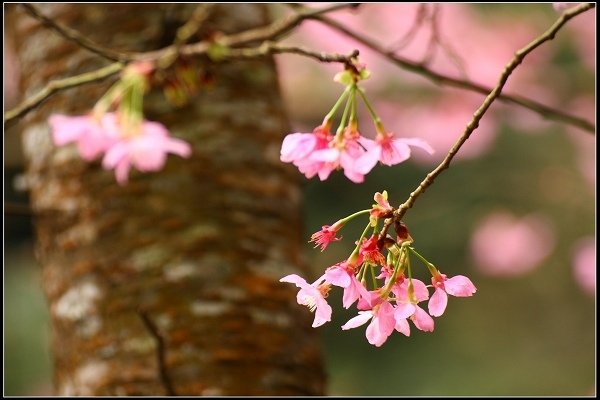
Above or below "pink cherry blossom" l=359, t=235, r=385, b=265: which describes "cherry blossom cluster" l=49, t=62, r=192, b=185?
above

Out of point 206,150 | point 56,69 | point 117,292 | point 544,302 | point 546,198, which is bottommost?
point 117,292

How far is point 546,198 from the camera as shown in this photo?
15.6 ft

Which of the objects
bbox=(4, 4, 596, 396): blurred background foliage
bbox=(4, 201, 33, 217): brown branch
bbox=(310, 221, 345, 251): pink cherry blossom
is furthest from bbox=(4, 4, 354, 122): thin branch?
bbox=(4, 4, 596, 396): blurred background foliage

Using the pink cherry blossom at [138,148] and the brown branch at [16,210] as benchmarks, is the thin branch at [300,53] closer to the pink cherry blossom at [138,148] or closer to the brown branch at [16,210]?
the pink cherry blossom at [138,148]

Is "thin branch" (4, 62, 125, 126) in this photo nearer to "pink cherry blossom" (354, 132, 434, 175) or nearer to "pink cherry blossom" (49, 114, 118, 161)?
"pink cherry blossom" (49, 114, 118, 161)

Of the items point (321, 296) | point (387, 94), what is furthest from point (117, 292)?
point (387, 94)

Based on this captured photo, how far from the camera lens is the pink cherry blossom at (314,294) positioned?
0.76m

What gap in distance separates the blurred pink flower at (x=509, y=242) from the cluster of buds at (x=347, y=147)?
13.7ft

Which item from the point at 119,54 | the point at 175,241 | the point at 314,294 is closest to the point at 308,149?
the point at 314,294

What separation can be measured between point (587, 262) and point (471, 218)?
1.05 m

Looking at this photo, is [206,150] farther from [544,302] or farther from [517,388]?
[544,302]

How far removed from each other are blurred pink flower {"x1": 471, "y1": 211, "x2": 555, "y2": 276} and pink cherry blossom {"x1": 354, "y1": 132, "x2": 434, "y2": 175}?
4166 millimetres

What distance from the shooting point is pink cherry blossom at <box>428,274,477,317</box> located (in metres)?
0.76

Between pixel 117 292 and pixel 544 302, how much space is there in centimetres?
433
